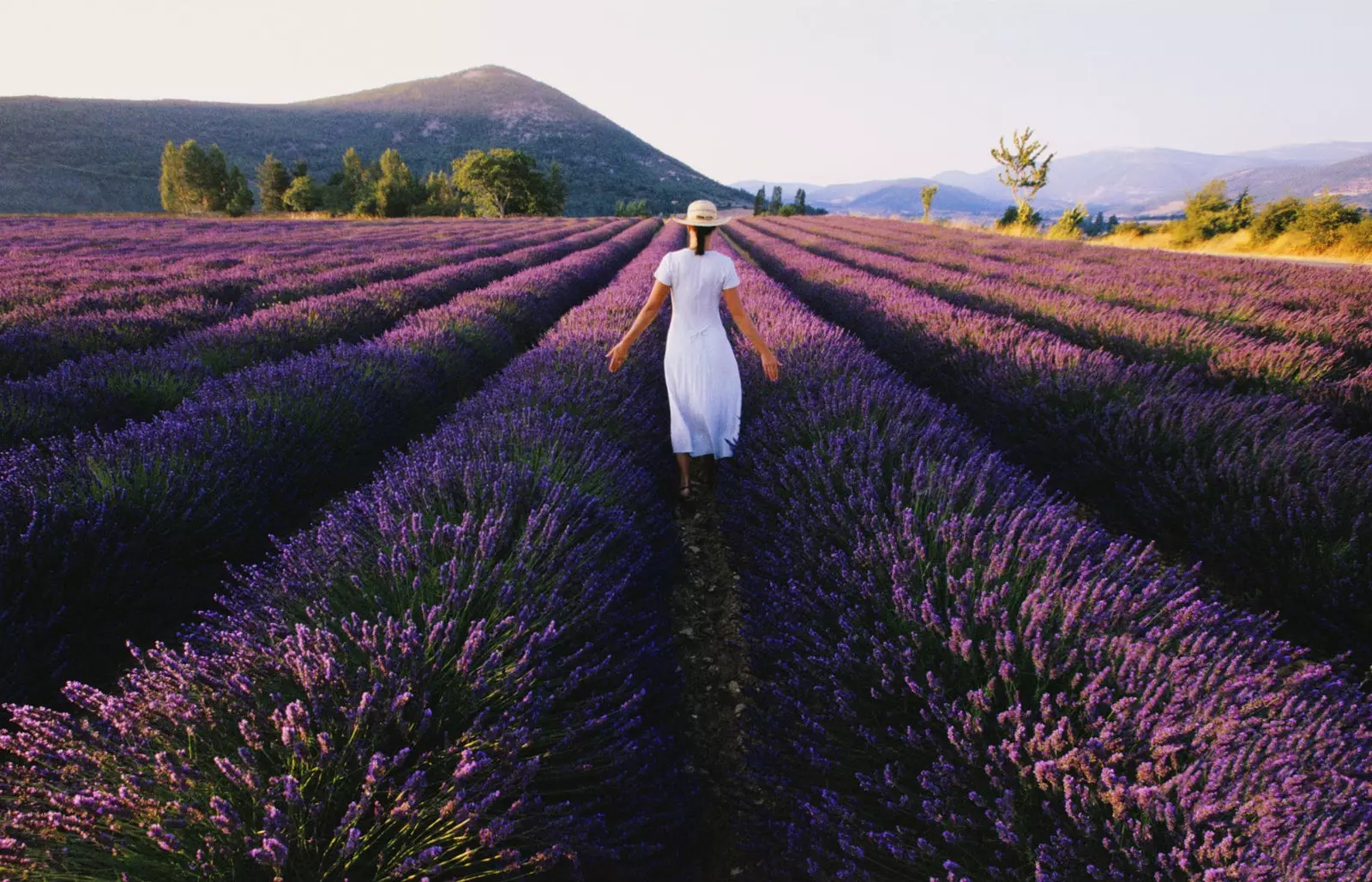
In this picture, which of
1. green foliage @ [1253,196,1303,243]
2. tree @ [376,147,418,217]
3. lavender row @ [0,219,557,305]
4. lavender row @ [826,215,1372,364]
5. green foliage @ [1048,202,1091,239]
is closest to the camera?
lavender row @ [826,215,1372,364]

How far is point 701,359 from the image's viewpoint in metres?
3.32

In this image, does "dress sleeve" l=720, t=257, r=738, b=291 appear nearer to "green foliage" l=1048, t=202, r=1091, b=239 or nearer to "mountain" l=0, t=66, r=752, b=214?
"green foliage" l=1048, t=202, r=1091, b=239

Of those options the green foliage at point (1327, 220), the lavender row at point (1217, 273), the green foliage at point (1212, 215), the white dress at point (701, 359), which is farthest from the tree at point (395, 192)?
the green foliage at point (1327, 220)

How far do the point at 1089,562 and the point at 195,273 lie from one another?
11532 millimetres

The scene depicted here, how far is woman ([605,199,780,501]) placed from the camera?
316 centimetres

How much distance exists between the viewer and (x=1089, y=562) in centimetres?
170

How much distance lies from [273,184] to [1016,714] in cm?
5810

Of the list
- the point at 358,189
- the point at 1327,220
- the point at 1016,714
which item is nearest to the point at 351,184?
the point at 358,189

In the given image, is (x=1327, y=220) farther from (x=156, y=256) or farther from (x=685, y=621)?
(x=156, y=256)

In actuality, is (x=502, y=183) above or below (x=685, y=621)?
above

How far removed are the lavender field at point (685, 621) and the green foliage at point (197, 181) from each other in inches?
1976

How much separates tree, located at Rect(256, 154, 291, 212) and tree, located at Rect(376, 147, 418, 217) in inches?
304

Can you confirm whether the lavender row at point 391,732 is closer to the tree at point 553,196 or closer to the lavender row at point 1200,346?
the lavender row at point 1200,346

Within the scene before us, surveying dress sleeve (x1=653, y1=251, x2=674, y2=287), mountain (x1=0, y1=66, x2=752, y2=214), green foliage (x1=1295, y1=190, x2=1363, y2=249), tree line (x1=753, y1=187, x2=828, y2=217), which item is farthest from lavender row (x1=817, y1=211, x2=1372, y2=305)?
mountain (x1=0, y1=66, x2=752, y2=214)
